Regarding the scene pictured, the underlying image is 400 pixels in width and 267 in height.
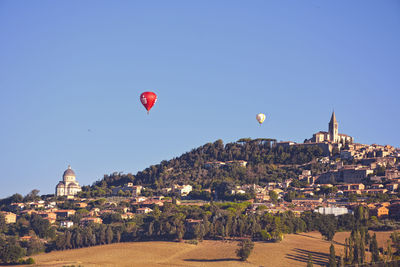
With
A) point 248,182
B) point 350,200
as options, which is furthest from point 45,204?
point 350,200

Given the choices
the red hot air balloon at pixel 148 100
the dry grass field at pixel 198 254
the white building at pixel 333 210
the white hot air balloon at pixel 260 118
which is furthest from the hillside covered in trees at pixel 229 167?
the red hot air balloon at pixel 148 100

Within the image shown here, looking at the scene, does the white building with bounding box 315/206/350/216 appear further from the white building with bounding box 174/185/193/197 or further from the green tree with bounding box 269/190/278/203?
the white building with bounding box 174/185/193/197

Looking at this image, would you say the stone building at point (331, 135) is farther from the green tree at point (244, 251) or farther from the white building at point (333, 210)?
the green tree at point (244, 251)

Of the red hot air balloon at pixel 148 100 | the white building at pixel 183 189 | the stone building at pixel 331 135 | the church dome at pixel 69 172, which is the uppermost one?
the stone building at pixel 331 135

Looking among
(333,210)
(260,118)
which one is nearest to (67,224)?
(260,118)

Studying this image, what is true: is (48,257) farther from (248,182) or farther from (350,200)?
(248,182)
